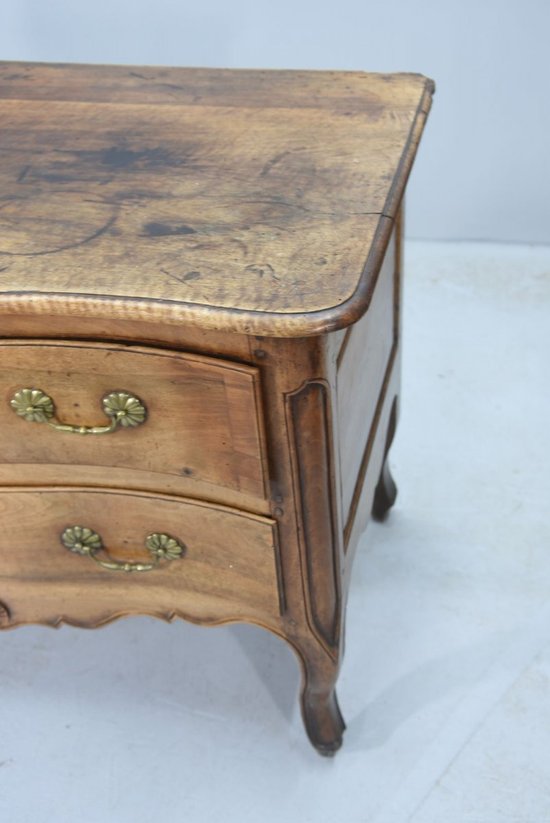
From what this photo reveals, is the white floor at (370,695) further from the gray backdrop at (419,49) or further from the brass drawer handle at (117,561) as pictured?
the gray backdrop at (419,49)

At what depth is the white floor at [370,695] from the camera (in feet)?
4.15

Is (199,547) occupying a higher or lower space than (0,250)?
lower

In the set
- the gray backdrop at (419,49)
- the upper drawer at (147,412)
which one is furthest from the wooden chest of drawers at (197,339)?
the gray backdrop at (419,49)

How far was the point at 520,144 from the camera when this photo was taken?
215 cm

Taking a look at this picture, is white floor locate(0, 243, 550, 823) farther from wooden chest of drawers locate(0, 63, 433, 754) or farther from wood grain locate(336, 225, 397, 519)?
wood grain locate(336, 225, 397, 519)

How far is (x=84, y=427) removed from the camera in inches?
38.8

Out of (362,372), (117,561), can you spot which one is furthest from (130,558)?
(362,372)

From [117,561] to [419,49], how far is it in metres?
1.37

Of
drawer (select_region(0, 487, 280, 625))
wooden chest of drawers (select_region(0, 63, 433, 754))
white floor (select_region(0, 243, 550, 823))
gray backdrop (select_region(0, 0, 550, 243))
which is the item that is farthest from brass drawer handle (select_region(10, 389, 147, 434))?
gray backdrop (select_region(0, 0, 550, 243))

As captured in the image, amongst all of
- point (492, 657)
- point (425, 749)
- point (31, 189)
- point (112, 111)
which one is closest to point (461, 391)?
point (492, 657)

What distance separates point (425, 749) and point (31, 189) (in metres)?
0.86

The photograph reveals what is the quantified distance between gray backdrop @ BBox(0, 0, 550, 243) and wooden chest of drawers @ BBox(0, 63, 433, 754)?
2.69ft

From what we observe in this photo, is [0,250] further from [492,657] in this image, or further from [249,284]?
[492,657]

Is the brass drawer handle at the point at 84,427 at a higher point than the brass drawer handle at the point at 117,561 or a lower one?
higher
